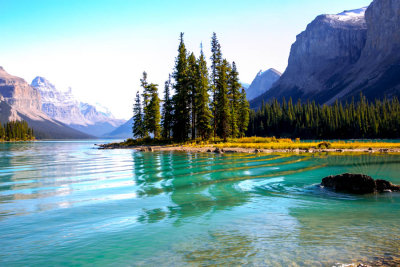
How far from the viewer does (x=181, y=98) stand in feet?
194

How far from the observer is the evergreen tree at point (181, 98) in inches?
2317

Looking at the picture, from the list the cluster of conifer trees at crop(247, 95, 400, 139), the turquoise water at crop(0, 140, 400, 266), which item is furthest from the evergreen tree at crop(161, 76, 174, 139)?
the cluster of conifer trees at crop(247, 95, 400, 139)

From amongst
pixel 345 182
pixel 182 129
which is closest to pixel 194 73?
pixel 182 129

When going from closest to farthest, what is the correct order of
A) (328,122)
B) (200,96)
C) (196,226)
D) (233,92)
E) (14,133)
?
1. (196,226)
2. (200,96)
3. (233,92)
4. (328,122)
5. (14,133)

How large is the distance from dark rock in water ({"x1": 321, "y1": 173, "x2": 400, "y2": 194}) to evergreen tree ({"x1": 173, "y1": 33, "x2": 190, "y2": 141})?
4727 centimetres

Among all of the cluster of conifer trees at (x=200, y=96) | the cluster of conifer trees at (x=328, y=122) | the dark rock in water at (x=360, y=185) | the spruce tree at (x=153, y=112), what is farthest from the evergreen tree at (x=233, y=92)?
the cluster of conifer trees at (x=328, y=122)

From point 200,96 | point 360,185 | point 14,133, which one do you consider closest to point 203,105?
point 200,96

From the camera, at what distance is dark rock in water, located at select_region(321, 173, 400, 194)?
12.5m

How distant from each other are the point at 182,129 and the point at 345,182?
163ft

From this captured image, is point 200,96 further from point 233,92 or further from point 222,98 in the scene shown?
point 233,92

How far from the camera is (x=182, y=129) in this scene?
2421 inches

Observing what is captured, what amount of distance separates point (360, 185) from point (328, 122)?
117m

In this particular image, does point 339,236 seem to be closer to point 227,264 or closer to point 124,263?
point 227,264

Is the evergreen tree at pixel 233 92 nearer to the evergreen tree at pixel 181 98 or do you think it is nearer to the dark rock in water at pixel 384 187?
the evergreen tree at pixel 181 98
